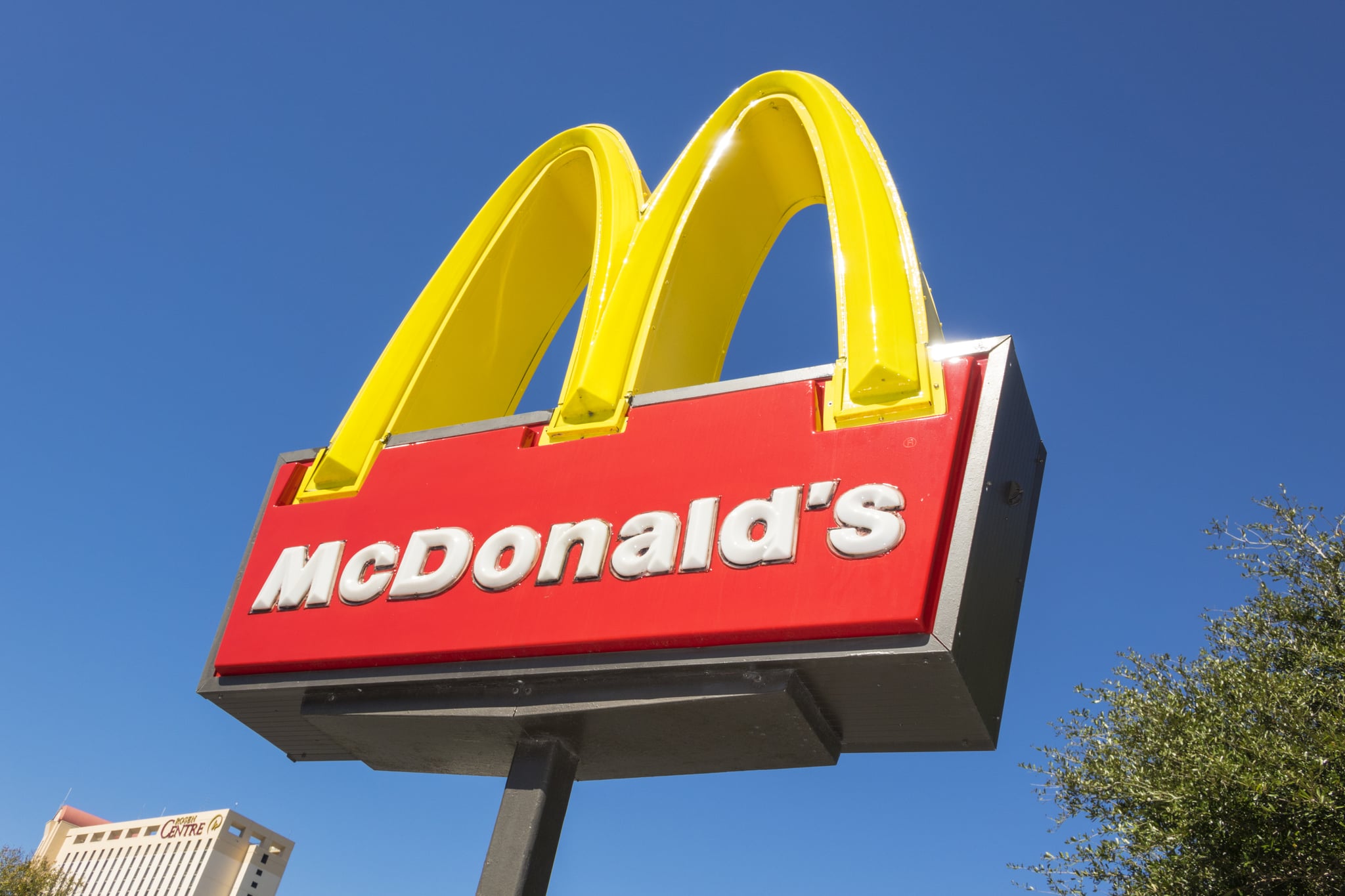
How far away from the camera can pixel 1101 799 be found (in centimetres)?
1004

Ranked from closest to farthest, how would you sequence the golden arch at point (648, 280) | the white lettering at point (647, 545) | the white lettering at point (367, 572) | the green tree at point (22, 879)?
1. the white lettering at point (647, 545)
2. the golden arch at point (648, 280)
3. the white lettering at point (367, 572)
4. the green tree at point (22, 879)

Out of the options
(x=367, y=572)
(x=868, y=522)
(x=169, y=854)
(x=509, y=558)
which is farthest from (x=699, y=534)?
(x=169, y=854)

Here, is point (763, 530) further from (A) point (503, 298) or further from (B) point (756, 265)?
(A) point (503, 298)

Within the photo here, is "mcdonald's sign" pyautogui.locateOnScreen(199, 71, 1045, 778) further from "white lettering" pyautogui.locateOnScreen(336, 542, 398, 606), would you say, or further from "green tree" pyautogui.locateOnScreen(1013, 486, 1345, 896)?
"green tree" pyautogui.locateOnScreen(1013, 486, 1345, 896)

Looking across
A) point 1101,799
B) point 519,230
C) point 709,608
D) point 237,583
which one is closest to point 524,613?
point 709,608

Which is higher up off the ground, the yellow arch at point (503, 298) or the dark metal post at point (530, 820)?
the yellow arch at point (503, 298)

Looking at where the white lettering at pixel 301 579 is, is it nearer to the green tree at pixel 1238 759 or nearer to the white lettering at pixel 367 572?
the white lettering at pixel 367 572

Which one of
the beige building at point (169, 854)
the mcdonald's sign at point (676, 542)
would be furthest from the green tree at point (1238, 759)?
the beige building at point (169, 854)

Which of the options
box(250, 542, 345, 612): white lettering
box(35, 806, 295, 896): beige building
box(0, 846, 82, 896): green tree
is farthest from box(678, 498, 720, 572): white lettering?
box(35, 806, 295, 896): beige building

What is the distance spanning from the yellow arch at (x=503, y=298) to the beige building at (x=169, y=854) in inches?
4857

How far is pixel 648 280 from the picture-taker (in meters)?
5.88

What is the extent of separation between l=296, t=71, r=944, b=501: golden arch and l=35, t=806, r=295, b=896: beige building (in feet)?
405

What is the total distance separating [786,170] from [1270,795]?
6301 mm

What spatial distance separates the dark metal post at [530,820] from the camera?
409cm
